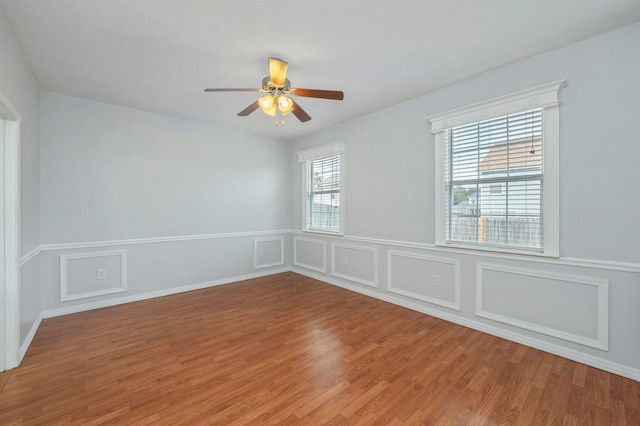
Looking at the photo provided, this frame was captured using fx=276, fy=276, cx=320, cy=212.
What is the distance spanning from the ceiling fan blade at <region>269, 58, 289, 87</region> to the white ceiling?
17 centimetres

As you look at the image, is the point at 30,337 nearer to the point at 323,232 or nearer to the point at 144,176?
the point at 144,176

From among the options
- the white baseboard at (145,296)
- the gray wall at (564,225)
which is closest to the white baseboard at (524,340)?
the gray wall at (564,225)

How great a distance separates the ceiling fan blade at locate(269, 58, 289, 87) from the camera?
2314 mm

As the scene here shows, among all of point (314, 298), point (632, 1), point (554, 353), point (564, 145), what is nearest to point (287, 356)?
point (314, 298)

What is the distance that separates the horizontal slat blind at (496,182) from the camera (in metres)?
2.62

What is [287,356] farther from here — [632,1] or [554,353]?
[632,1]

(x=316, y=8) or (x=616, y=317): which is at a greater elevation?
(x=316, y=8)

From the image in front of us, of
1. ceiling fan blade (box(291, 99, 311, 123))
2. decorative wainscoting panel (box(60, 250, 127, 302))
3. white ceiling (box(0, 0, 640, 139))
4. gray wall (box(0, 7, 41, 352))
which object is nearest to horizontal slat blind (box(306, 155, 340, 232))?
white ceiling (box(0, 0, 640, 139))

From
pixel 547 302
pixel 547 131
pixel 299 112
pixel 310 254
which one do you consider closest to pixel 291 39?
pixel 299 112

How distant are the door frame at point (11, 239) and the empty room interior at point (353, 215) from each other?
16mm

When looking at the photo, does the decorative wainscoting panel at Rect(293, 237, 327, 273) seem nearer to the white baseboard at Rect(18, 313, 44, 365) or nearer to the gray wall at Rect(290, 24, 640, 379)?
the gray wall at Rect(290, 24, 640, 379)

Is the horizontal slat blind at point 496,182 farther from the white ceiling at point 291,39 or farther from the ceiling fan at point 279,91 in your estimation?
the ceiling fan at point 279,91

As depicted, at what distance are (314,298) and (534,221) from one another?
277 cm

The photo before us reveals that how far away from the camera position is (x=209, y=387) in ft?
6.61
